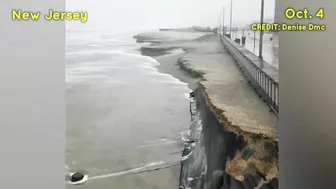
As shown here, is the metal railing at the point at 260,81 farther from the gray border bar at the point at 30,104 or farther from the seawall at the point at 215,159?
the gray border bar at the point at 30,104

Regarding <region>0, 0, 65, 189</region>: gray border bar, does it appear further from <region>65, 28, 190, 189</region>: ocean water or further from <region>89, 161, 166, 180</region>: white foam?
<region>89, 161, 166, 180</region>: white foam

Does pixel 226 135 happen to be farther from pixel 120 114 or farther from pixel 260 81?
pixel 120 114

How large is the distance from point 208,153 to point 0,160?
2.79 feet

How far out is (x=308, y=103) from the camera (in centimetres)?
131

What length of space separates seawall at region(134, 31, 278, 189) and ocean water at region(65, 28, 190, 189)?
2.5 inches

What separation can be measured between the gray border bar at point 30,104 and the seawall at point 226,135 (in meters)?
0.46

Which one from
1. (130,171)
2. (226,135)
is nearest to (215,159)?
(226,135)

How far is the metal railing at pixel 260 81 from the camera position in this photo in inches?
51.6

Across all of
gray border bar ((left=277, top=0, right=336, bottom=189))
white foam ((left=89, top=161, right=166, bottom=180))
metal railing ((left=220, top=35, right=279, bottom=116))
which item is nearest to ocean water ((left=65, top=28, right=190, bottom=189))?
white foam ((left=89, top=161, right=166, bottom=180))

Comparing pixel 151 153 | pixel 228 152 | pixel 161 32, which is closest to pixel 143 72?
pixel 161 32

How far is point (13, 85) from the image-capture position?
1.28 meters

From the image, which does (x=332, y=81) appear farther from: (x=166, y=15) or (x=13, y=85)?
(x=13, y=85)

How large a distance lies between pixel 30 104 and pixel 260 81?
3.20 feet

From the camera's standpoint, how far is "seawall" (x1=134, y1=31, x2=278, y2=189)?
1.24 meters
